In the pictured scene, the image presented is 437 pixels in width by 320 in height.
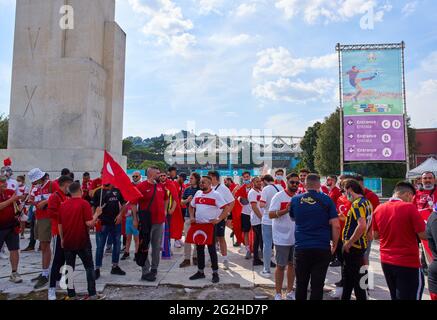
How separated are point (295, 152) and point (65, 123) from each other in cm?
7261

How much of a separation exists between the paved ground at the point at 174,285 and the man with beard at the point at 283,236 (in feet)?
1.38

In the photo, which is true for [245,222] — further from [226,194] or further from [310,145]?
[310,145]

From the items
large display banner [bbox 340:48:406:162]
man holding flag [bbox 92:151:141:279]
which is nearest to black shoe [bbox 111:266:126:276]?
man holding flag [bbox 92:151:141:279]

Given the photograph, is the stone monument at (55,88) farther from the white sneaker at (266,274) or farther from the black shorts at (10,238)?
the white sneaker at (266,274)

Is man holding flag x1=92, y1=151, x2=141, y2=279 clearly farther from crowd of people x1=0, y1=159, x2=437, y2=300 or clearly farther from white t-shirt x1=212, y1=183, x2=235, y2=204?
white t-shirt x1=212, y1=183, x2=235, y2=204

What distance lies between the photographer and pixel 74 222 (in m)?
4.29

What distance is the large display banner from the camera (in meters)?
14.8

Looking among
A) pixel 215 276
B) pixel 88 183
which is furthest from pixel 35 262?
pixel 215 276

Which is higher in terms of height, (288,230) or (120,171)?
(120,171)

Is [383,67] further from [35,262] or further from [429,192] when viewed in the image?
[35,262]

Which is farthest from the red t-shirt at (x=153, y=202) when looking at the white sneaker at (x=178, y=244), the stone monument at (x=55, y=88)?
the stone monument at (x=55, y=88)

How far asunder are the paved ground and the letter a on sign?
7944 mm

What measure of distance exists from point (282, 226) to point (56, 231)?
141 inches

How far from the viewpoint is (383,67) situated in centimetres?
1520
